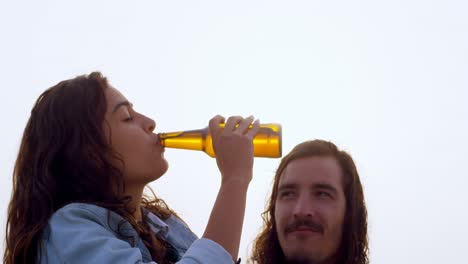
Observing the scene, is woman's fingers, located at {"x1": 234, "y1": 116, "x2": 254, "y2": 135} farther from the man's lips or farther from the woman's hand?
the man's lips

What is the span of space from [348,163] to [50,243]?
2.48 m

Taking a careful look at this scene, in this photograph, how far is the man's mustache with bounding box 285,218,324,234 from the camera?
11.5 feet

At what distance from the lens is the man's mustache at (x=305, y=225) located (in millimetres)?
3502

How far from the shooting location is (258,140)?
2.62 meters

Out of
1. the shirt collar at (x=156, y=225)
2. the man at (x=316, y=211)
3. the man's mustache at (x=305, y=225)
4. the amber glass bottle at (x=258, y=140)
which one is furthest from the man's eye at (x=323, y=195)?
the shirt collar at (x=156, y=225)

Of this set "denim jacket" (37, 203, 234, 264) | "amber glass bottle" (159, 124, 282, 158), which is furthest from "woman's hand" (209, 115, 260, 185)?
"amber glass bottle" (159, 124, 282, 158)

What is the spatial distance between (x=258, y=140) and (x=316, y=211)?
1.11m

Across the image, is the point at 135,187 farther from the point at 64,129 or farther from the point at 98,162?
the point at 64,129

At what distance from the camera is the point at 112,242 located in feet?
6.09

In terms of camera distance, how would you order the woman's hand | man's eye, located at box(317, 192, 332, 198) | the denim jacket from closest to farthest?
1. the denim jacket
2. the woman's hand
3. man's eye, located at box(317, 192, 332, 198)

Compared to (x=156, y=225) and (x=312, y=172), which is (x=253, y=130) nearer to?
(x=156, y=225)

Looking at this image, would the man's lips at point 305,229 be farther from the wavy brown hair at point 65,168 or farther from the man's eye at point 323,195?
the wavy brown hair at point 65,168

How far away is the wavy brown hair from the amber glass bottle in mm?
333

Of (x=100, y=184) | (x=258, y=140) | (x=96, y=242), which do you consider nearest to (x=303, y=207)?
(x=258, y=140)
